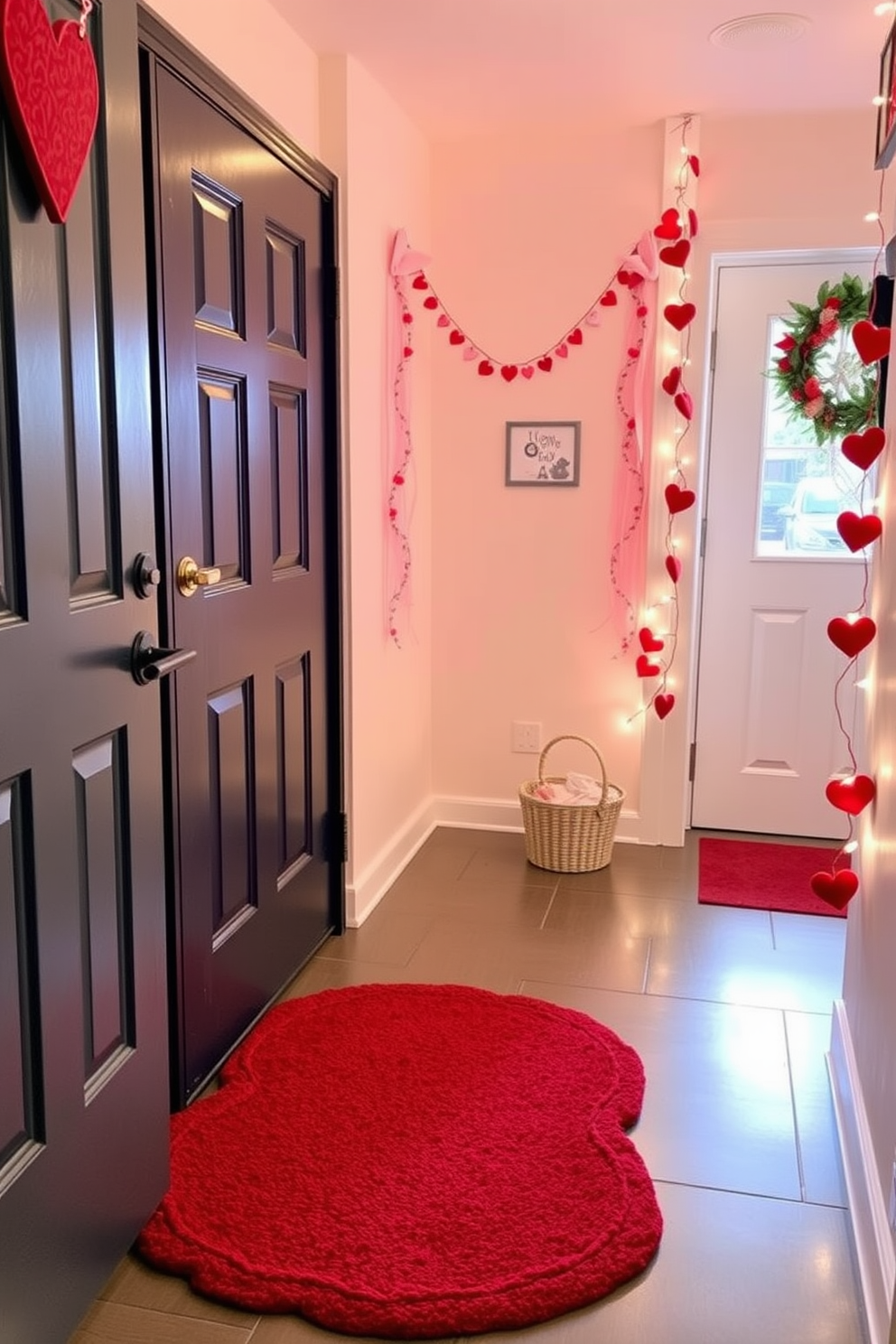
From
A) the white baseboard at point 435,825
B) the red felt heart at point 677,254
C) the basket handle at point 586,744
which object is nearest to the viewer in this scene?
the white baseboard at point 435,825

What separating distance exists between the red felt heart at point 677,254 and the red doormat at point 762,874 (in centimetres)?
190

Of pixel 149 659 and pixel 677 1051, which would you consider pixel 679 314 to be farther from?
pixel 149 659

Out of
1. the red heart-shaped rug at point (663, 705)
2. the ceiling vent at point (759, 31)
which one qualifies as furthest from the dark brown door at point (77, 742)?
the red heart-shaped rug at point (663, 705)

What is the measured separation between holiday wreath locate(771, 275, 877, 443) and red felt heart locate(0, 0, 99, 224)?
2622 millimetres

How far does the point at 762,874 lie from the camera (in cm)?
356

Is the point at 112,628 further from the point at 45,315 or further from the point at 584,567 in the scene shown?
the point at 584,567

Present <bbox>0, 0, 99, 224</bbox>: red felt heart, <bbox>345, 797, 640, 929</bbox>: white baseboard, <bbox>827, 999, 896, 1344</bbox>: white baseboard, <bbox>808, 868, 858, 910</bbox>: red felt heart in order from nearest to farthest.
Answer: <bbox>0, 0, 99, 224</bbox>: red felt heart
<bbox>827, 999, 896, 1344</bbox>: white baseboard
<bbox>808, 868, 858, 910</bbox>: red felt heart
<bbox>345, 797, 640, 929</bbox>: white baseboard

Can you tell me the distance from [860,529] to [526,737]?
1.90m

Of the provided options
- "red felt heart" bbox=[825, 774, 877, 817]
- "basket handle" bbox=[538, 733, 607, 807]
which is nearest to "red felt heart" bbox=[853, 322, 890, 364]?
"red felt heart" bbox=[825, 774, 877, 817]

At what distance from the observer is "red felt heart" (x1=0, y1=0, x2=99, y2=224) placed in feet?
4.25

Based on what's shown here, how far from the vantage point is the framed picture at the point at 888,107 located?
218 centimetres

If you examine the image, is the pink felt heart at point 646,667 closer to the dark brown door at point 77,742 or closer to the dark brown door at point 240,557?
the dark brown door at point 240,557

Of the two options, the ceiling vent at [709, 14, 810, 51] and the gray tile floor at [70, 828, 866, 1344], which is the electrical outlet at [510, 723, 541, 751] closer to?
the gray tile floor at [70, 828, 866, 1344]

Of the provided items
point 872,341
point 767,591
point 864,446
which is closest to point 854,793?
point 864,446
